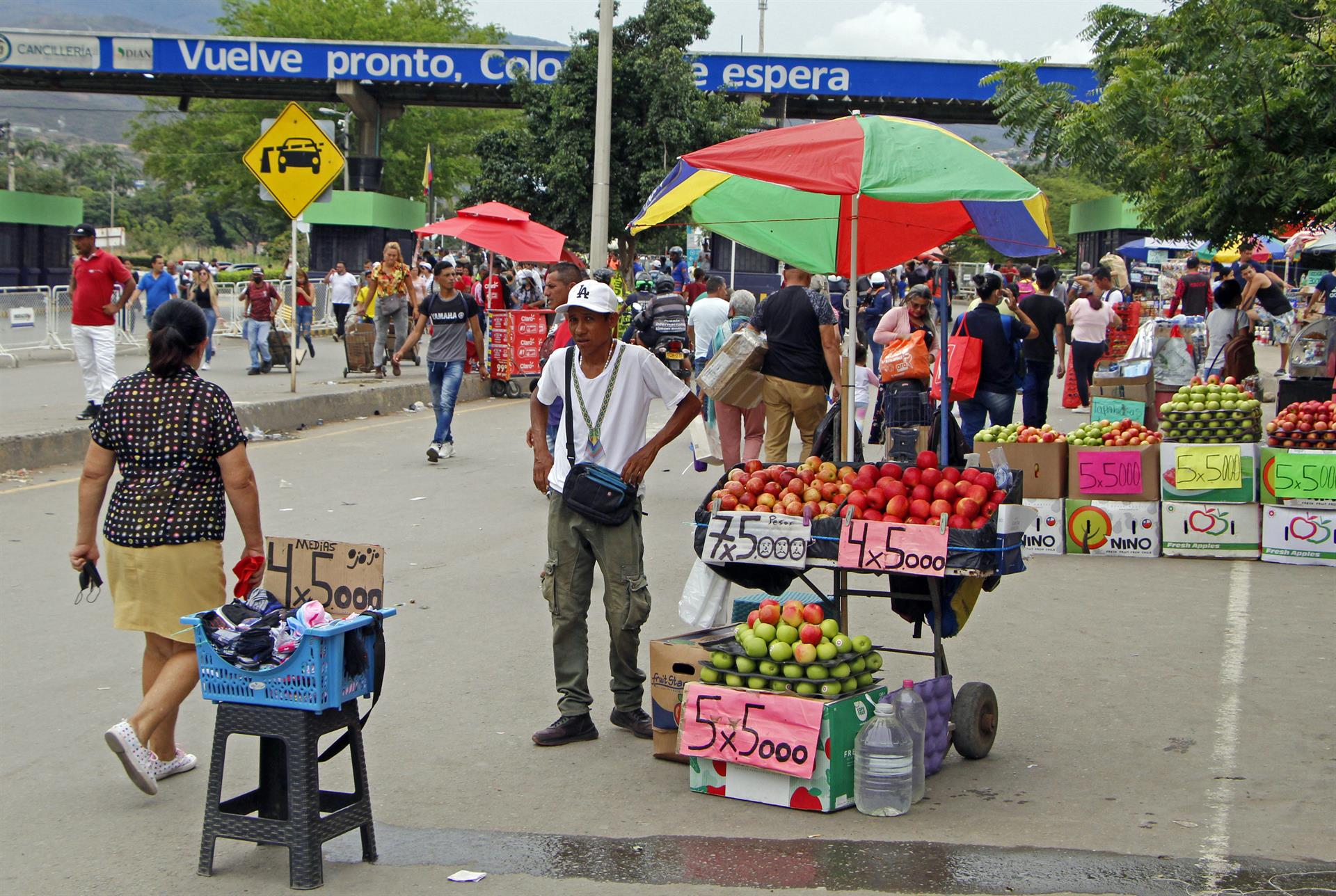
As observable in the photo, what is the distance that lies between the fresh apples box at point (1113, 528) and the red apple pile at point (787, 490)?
4530mm

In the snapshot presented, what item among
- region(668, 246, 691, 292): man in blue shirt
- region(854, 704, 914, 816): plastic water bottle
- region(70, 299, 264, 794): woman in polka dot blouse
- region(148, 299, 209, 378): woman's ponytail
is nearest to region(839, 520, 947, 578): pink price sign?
region(854, 704, 914, 816): plastic water bottle

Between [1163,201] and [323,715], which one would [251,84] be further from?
[323,715]

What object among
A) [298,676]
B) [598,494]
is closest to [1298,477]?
[598,494]

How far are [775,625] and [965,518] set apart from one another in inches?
33.7

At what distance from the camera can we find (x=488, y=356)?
21.3m

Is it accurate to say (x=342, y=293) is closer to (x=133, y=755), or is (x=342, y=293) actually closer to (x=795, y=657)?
(x=133, y=755)

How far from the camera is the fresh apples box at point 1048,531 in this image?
10117mm

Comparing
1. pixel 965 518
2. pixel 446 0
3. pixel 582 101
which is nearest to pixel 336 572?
pixel 965 518

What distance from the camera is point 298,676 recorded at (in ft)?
14.2

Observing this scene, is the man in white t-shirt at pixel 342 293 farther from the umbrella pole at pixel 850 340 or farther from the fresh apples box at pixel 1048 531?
the umbrella pole at pixel 850 340

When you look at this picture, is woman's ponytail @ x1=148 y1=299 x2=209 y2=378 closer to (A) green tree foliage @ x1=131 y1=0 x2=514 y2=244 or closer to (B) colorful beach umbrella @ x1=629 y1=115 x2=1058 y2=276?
(B) colorful beach umbrella @ x1=629 y1=115 x2=1058 y2=276

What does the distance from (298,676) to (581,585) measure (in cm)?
168

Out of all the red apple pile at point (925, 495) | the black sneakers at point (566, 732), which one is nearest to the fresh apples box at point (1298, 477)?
the red apple pile at point (925, 495)

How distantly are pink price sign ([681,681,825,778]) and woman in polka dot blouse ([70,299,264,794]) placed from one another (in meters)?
1.71
